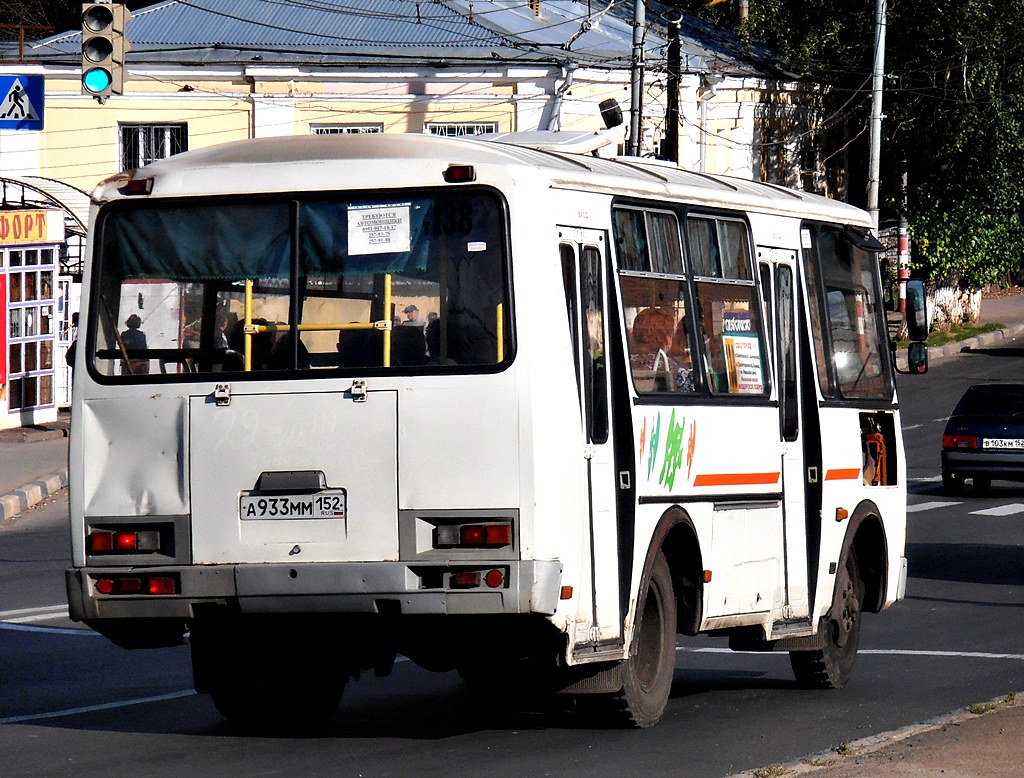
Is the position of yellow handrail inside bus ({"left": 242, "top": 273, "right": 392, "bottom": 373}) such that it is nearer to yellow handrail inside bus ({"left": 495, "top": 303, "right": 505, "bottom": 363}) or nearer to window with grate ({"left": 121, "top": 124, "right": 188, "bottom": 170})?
yellow handrail inside bus ({"left": 495, "top": 303, "right": 505, "bottom": 363})

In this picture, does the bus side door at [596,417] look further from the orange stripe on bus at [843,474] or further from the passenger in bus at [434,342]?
the orange stripe on bus at [843,474]

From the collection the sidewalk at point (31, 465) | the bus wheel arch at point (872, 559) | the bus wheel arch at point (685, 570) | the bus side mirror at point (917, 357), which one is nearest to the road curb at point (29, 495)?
the sidewalk at point (31, 465)

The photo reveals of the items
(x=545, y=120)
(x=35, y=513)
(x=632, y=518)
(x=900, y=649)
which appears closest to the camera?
(x=632, y=518)

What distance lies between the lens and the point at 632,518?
8.88 metres

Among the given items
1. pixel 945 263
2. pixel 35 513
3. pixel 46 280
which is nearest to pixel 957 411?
pixel 35 513

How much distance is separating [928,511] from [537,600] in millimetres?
16161

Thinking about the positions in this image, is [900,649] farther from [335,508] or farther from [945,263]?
[945,263]

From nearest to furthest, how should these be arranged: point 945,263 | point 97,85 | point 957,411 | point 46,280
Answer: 1. point 97,85
2. point 957,411
3. point 46,280
4. point 945,263

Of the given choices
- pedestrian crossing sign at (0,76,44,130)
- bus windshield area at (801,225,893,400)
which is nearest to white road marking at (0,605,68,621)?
pedestrian crossing sign at (0,76,44,130)

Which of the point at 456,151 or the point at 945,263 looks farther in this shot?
the point at 945,263

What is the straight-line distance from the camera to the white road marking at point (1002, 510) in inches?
907

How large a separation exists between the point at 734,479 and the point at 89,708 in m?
3.63

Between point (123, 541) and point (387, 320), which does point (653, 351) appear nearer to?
point (387, 320)

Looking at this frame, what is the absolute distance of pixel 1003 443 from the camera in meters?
24.4
